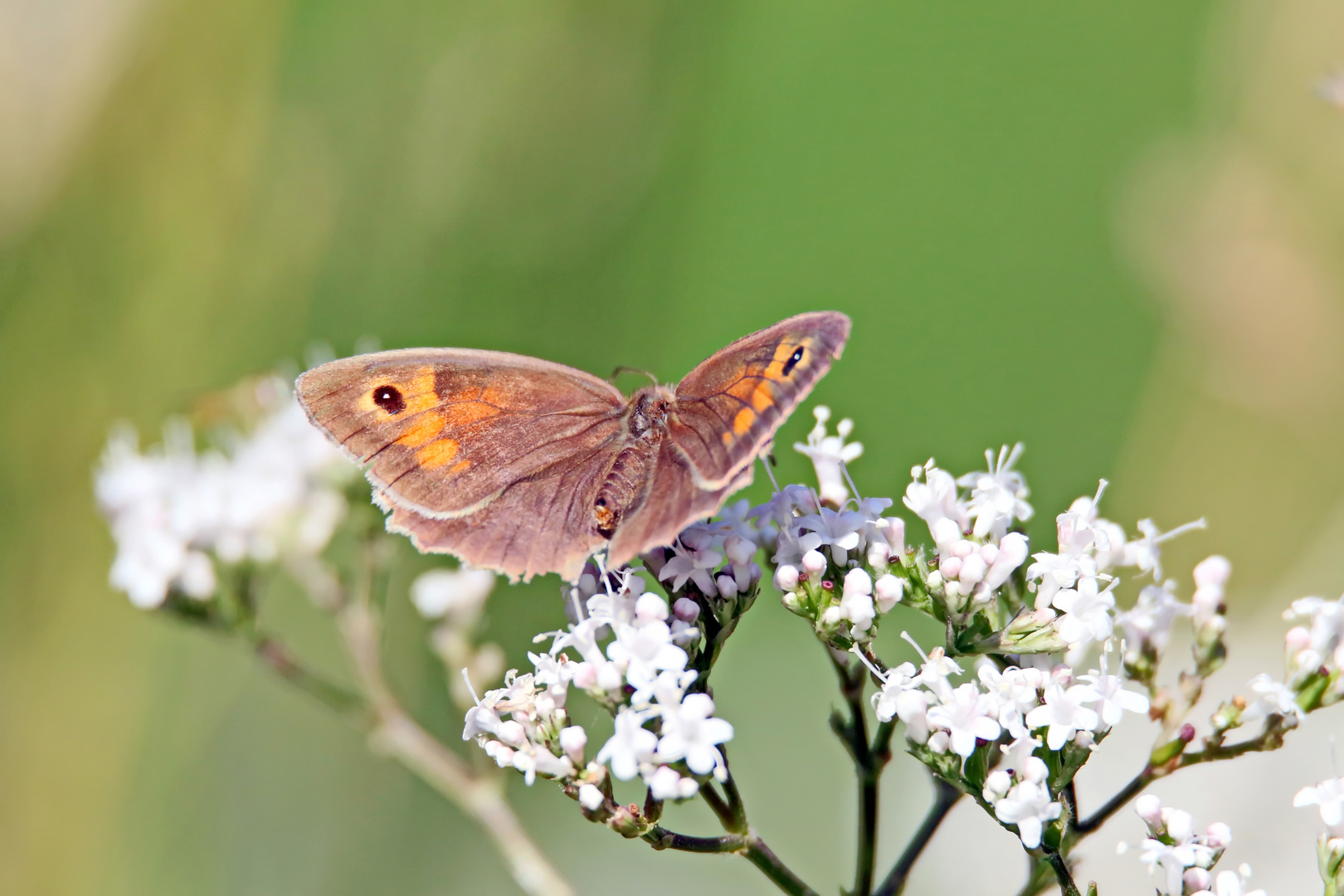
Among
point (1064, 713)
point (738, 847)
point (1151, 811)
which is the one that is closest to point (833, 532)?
point (1064, 713)

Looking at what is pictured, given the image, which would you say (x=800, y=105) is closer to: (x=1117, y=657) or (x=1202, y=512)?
(x=1202, y=512)

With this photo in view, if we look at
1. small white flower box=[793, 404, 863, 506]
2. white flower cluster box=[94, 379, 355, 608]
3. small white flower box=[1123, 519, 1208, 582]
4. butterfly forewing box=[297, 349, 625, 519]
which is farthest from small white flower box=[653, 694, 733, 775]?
white flower cluster box=[94, 379, 355, 608]

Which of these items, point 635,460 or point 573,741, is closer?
point 573,741

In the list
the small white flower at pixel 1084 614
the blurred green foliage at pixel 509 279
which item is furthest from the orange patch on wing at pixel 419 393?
the blurred green foliage at pixel 509 279

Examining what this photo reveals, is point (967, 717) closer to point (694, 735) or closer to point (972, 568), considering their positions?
point (972, 568)

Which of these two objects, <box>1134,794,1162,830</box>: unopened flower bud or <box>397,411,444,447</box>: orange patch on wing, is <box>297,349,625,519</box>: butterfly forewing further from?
<box>1134,794,1162,830</box>: unopened flower bud

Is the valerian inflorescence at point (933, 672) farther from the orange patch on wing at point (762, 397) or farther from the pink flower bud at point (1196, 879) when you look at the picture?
the orange patch on wing at point (762, 397)

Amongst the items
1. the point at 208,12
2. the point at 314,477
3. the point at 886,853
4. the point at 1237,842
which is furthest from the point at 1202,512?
the point at 208,12

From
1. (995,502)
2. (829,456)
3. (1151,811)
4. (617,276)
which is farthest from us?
(617,276)
